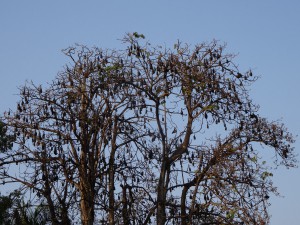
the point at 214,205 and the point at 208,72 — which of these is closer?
the point at 214,205

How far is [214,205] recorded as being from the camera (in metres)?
15.3

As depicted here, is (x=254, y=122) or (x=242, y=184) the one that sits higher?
(x=254, y=122)

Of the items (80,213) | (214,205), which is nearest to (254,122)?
(214,205)

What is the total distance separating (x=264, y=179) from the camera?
15609 mm

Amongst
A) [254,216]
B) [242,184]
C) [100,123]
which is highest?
[100,123]

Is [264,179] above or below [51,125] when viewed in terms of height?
below

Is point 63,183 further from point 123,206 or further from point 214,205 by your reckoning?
point 214,205

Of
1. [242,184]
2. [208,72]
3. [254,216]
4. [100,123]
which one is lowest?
[254,216]

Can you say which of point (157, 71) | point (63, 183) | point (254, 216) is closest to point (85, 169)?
point (63, 183)

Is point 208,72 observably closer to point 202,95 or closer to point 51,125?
point 202,95

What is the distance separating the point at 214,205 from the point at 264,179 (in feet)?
4.44

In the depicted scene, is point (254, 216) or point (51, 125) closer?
point (254, 216)

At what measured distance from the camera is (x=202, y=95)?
53.8 ft

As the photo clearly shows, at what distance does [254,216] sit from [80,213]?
430cm
